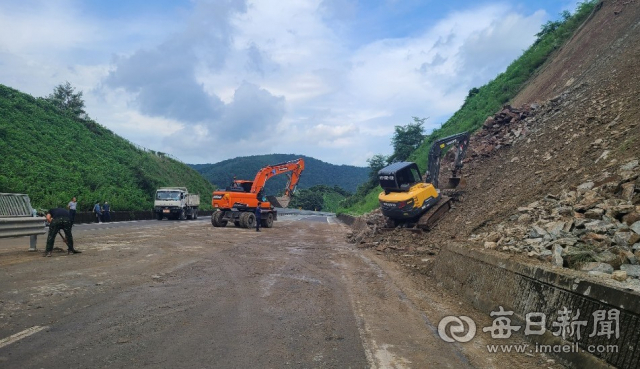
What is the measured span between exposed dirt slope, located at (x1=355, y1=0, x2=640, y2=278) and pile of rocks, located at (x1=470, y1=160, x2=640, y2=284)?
506mm

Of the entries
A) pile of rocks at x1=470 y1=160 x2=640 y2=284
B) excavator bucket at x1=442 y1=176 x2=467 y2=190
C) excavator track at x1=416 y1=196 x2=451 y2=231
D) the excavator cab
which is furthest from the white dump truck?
pile of rocks at x1=470 y1=160 x2=640 y2=284

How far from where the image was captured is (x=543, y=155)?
16.3 m

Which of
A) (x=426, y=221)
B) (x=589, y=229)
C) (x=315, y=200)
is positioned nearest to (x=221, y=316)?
(x=589, y=229)

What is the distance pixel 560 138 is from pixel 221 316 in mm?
14764

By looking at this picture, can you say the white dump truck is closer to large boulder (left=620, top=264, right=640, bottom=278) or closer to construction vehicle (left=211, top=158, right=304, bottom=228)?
construction vehicle (left=211, top=158, right=304, bottom=228)

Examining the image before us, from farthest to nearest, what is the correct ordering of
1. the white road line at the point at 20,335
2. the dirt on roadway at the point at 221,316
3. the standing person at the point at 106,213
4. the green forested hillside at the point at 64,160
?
the green forested hillside at the point at 64,160, the standing person at the point at 106,213, the white road line at the point at 20,335, the dirt on roadway at the point at 221,316

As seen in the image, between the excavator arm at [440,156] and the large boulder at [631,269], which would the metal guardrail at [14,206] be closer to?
the large boulder at [631,269]

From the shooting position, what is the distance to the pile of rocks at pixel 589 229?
6309 mm

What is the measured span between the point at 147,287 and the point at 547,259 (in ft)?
23.2

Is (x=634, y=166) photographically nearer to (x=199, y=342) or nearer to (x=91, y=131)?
(x=199, y=342)

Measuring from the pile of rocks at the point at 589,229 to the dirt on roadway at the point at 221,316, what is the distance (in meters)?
1.59

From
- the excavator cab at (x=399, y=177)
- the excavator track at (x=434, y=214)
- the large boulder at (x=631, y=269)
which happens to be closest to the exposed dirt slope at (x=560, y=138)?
the excavator track at (x=434, y=214)

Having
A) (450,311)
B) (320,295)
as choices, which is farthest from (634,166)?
(320,295)

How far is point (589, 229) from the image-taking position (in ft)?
25.4
